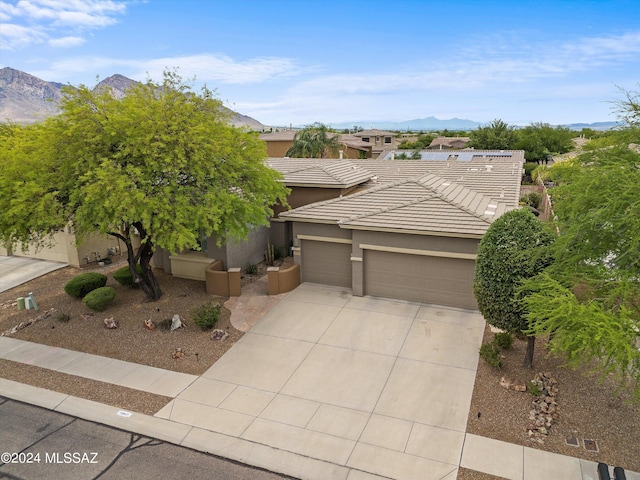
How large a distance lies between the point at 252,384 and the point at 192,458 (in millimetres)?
2745

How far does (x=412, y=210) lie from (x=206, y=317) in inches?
329

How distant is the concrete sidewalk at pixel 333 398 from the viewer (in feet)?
28.8

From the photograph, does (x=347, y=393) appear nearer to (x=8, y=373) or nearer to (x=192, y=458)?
(x=192, y=458)

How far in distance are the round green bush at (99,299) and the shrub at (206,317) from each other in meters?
3.54

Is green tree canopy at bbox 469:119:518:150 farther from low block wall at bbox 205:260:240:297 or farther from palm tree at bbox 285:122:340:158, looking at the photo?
low block wall at bbox 205:260:240:297

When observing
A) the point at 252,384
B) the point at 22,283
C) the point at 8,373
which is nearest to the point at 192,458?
the point at 252,384

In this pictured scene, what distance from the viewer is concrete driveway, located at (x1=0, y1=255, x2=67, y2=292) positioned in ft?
66.2

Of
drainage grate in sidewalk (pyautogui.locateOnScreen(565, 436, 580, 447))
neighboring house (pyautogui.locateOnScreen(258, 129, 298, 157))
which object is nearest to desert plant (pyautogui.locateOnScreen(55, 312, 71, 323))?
drainage grate in sidewalk (pyautogui.locateOnScreen(565, 436, 580, 447))

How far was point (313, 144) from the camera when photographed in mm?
42656

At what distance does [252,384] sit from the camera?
38.0 ft

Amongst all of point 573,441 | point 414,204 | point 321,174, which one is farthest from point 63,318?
point 573,441

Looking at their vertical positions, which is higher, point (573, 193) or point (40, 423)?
point (573, 193)

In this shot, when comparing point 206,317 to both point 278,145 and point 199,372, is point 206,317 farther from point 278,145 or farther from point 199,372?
point 278,145

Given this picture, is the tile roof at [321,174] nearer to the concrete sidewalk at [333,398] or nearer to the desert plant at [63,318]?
the concrete sidewalk at [333,398]
